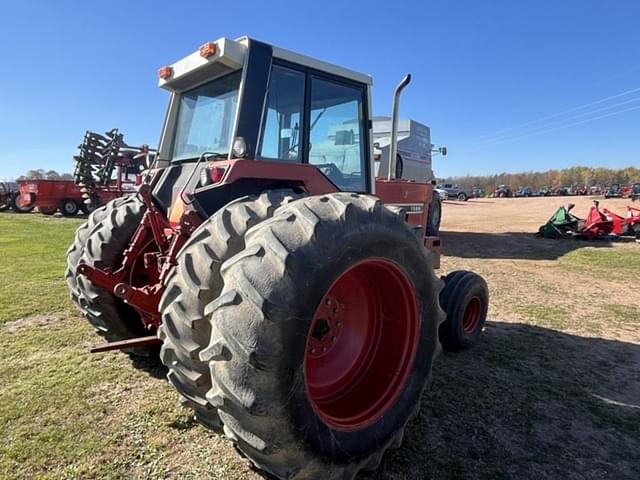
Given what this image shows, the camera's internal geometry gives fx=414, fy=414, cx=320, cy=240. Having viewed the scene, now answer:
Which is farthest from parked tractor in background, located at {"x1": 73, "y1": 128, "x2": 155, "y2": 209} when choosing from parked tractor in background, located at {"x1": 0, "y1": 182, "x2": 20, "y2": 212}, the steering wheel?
the steering wheel

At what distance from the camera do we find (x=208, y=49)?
118 inches

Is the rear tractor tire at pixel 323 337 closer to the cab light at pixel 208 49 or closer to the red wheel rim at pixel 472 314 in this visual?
the cab light at pixel 208 49

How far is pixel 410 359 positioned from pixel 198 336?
1324 mm

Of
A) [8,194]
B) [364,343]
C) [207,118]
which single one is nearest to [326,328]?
[364,343]

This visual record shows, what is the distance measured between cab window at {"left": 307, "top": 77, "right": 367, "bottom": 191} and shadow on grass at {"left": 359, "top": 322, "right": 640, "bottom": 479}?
1.96 meters

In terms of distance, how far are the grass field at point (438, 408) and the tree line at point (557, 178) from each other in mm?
79921

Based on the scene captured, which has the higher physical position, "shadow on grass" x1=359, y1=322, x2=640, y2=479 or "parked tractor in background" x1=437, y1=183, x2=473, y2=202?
"parked tractor in background" x1=437, y1=183, x2=473, y2=202

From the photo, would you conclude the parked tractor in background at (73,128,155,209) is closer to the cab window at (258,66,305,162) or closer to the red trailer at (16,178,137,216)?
the red trailer at (16,178,137,216)

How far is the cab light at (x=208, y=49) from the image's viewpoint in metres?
2.98

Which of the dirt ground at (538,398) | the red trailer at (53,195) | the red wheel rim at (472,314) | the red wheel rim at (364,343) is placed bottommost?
the dirt ground at (538,398)

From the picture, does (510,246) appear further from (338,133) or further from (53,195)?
(53,195)

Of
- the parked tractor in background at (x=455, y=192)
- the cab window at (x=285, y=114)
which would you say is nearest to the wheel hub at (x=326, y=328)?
the cab window at (x=285, y=114)

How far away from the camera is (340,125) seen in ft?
12.7

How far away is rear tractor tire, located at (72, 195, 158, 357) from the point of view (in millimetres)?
3285
